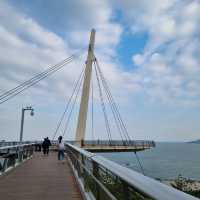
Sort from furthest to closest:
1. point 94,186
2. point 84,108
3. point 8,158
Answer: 1. point 84,108
2. point 8,158
3. point 94,186

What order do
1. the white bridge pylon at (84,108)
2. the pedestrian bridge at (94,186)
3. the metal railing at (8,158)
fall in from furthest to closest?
the white bridge pylon at (84,108) → the metal railing at (8,158) → the pedestrian bridge at (94,186)

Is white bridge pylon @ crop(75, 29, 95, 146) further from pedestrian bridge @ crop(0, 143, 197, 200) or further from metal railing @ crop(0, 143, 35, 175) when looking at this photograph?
pedestrian bridge @ crop(0, 143, 197, 200)

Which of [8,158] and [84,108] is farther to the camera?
[84,108]

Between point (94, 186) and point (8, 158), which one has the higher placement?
point (8, 158)

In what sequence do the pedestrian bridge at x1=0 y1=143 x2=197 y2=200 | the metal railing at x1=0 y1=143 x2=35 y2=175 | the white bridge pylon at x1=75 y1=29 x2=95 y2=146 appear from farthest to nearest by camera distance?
the white bridge pylon at x1=75 y1=29 x2=95 y2=146 → the metal railing at x1=0 y1=143 x2=35 y2=175 → the pedestrian bridge at x1=0 y1=143 x2=197 y2=200

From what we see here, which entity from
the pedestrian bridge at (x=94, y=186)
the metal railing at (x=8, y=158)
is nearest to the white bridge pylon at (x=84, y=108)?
the metal railing at (x=8, y=158)

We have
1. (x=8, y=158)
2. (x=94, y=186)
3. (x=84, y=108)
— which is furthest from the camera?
(x=84, y=108)

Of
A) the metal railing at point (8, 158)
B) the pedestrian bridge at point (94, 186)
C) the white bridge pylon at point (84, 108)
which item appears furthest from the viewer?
the white bridge pylon at point (84, 108)

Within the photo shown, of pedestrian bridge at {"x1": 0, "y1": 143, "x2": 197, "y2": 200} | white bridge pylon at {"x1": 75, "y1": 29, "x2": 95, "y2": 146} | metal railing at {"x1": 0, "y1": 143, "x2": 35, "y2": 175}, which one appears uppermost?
white bridge pylon at {"x1": 75, "y1": 29, "x2": 95, "y2": 146}

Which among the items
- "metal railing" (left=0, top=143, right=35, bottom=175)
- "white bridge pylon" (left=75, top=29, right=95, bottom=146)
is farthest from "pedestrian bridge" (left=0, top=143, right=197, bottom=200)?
"white bridge pylon" (left=75, top=29, right=95, bottom=146)

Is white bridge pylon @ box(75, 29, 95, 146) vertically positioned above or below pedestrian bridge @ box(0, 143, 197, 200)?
above

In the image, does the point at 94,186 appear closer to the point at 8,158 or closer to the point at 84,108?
the point at 8,158

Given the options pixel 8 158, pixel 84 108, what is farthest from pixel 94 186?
pixel 84 108

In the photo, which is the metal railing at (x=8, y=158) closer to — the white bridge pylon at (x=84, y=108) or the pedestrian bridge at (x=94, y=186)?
the pedestrian bridge at (x=94, y=186)
